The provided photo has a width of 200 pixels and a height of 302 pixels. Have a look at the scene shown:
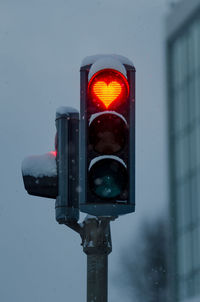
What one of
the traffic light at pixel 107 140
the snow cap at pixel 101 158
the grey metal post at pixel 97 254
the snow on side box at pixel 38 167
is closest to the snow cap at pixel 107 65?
the traffic light at pixel 107 140

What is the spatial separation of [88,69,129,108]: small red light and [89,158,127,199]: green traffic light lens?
288mm

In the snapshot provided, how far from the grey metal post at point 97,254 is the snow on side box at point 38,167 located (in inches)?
14.8

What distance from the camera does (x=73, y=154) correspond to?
4.15 m

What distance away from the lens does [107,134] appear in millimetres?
3881

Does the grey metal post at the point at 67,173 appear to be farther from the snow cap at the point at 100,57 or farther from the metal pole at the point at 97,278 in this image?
the snow cap at the point at 100,57

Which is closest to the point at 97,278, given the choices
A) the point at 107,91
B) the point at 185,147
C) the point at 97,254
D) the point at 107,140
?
the point at 97,254

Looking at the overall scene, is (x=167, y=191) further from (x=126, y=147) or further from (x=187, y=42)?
(x=126, y=147)

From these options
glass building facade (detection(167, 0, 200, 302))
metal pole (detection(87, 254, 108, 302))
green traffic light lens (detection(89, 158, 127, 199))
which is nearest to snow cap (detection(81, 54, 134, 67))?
green traffic light lens (detection(89, 158, 127, 199))

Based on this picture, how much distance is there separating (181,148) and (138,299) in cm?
1979

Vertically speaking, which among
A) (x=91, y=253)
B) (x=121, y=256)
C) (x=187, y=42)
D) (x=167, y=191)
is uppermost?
(x=187, y=42)

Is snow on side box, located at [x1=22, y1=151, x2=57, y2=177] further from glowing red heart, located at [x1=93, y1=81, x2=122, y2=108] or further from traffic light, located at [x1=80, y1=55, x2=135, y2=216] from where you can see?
glowing red heart, located at [x1=93, y1=81, x2=122, y2=108]

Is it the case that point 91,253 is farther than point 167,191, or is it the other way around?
point 167,191

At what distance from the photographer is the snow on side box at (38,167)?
424 cm

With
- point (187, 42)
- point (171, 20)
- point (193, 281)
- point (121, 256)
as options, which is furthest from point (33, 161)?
point (171, 20)
